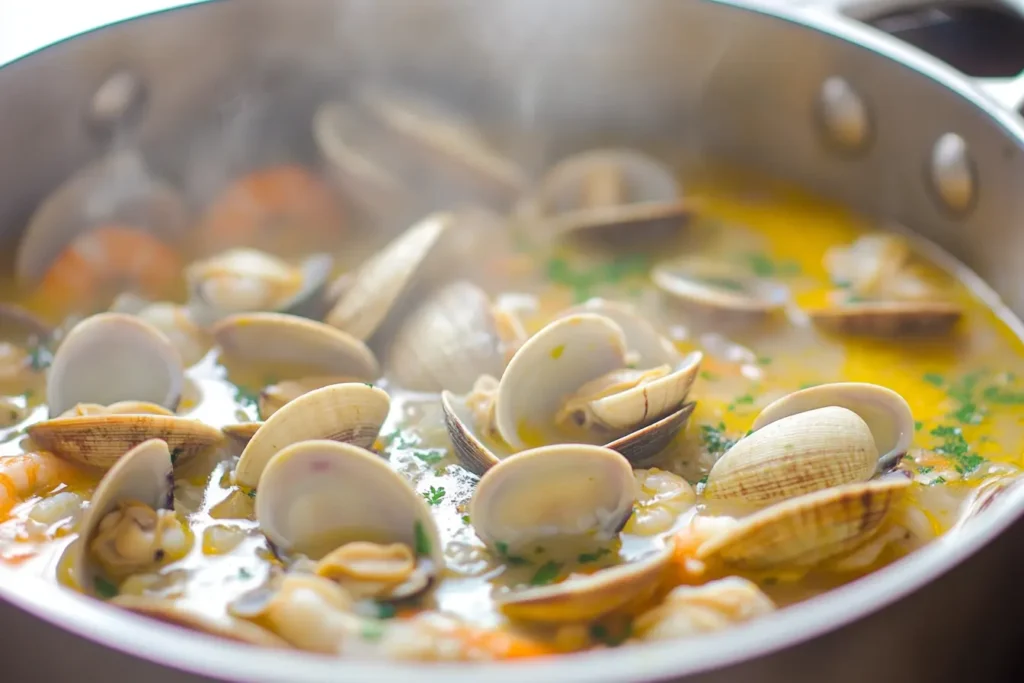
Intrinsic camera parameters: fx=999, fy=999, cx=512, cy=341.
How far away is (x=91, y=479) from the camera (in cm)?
169

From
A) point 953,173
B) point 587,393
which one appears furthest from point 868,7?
point 587,393

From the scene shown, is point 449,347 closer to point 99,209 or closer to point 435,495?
point 435,495

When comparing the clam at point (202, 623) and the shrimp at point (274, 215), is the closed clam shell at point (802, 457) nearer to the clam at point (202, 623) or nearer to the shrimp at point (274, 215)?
the clam at point (202, 623)

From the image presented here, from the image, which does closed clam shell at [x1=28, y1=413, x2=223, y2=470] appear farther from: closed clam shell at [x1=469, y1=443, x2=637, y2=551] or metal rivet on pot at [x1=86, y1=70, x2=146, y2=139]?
metal rivet on pot at [x1=86, y1=70, x2=146, y2=139]

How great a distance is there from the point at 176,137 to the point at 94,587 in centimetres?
138

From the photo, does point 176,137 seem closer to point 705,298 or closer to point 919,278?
point 705,298

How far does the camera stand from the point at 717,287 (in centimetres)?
226

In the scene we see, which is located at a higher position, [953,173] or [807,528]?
[953,173]

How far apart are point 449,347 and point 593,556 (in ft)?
1.84

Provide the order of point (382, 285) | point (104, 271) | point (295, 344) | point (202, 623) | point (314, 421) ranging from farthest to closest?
1. point (104, 271)
2. point (382, 285)
3. point (295, 344)
4. point (314, 421)
5. point (202, 623)

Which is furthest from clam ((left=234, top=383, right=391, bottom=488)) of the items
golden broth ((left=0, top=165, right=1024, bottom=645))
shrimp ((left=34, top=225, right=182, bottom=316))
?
shrimp ((left=34, top=225, right=182, bottom=316))

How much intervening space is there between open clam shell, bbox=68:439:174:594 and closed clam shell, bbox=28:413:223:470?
8 centimetres

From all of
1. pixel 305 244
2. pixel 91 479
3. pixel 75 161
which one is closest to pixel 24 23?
pixel 75 161

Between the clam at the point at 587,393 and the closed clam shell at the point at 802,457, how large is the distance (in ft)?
0.49
